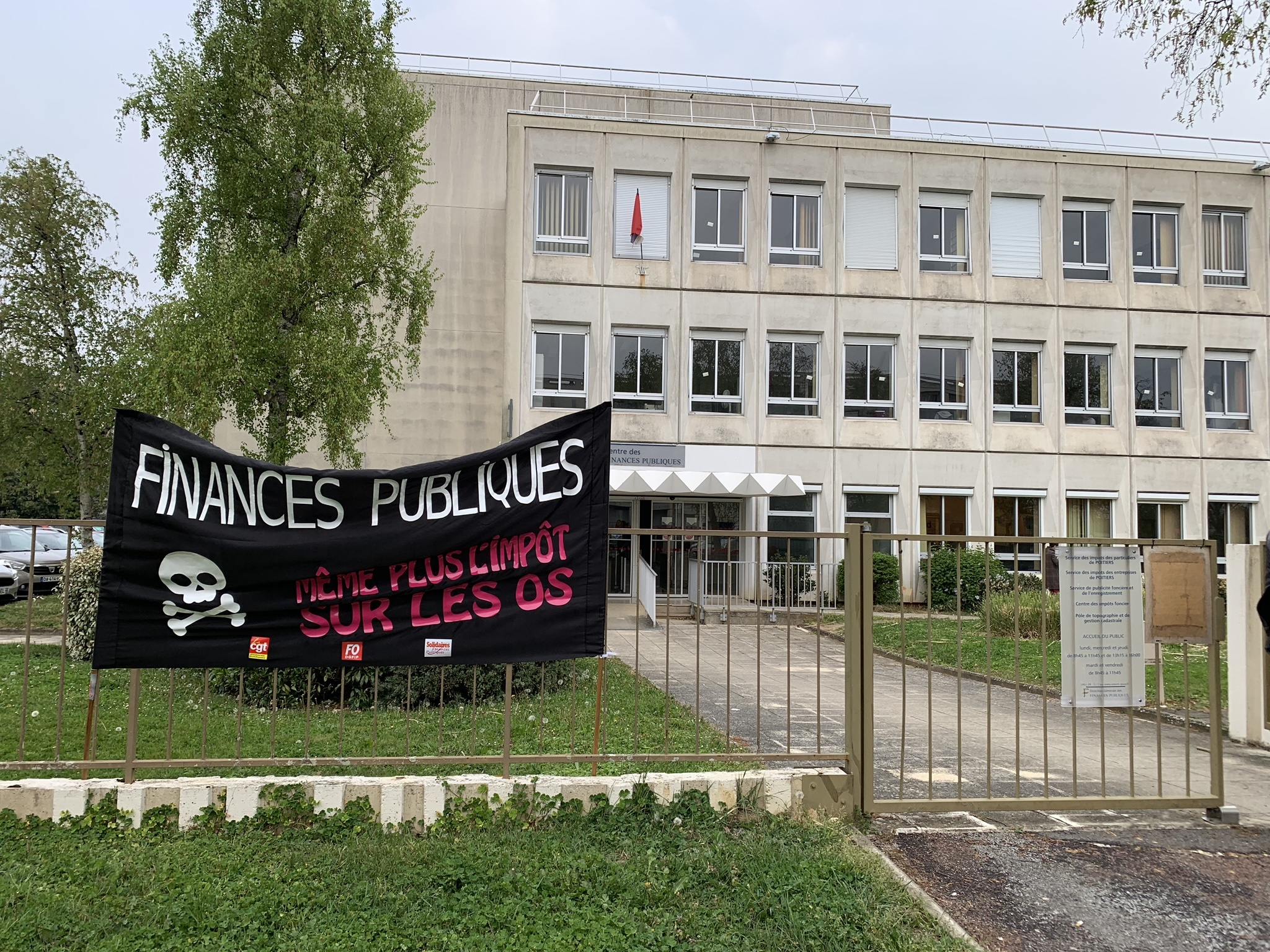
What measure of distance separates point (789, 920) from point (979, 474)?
2248 centimetres

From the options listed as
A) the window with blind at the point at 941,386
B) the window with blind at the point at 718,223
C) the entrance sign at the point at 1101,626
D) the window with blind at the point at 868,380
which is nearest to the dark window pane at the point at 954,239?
the window with blind at the point at 941,386

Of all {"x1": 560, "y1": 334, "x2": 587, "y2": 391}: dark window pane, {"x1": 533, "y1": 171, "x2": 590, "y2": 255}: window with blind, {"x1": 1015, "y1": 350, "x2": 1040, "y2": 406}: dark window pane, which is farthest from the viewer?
{"x1": 1015, "y1": 350, "x2": 1040, "y2": 406}: dark window pane

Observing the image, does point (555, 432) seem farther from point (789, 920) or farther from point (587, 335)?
point (587, 335)

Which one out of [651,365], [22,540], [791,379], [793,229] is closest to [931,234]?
[793,229]

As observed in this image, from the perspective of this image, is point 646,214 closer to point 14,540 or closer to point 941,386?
point 941,386

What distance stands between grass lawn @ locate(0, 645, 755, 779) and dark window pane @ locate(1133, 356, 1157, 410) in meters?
21.4

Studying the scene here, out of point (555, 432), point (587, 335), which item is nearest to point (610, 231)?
point (587, 335)

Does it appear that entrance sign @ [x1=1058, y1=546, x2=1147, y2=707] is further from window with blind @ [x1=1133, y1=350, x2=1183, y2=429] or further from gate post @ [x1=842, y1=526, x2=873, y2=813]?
window with blind @ [x1=1133, y1=350, x2=1183, y2=429]

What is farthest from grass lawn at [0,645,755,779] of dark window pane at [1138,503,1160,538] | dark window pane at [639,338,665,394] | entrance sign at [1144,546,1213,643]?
dark window pane at [1138,503,1160,538]

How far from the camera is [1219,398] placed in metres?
25.9

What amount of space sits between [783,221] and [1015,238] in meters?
6.55

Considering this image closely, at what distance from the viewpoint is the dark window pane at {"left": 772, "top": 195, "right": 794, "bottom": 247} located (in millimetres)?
24859

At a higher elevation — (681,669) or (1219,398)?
(1219,398)

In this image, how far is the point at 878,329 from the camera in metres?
24.7
